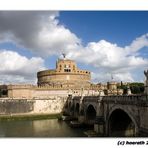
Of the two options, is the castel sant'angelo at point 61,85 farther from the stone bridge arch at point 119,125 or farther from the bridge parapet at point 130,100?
the bridge parapet at point 130,100

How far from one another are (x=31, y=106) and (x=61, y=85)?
948 cm

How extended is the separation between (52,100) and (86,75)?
1187cm

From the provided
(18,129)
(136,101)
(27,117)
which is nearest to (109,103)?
(136,101)

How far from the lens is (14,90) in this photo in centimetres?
4119

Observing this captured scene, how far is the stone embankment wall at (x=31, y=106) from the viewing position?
37.0 meters

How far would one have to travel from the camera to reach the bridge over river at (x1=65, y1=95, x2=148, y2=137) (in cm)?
1448

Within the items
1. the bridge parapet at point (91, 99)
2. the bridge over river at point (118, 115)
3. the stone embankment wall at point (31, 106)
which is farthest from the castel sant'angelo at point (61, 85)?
the bridge over river at point (118, 115)

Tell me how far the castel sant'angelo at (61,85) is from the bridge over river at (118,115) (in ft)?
41.7

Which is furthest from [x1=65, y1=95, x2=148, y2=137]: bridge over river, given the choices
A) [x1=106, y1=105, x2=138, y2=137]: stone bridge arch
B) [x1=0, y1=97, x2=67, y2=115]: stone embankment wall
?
[x1=0, y1=97, x2=67, y2=115]: stone embankment wall

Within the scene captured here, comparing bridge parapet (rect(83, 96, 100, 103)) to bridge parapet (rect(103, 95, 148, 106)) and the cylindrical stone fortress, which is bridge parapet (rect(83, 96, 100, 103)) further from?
the cylindrical stone fortress

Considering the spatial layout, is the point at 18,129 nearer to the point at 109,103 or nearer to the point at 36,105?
the point at 109,103

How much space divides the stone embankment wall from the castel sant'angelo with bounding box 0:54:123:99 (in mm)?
2418
